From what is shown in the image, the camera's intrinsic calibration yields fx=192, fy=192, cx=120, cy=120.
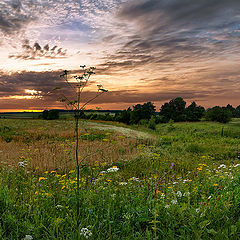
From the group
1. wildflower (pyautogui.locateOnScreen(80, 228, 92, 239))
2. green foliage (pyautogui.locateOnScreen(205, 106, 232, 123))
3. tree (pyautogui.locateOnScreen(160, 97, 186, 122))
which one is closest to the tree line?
tree (pyautogui.locateOnScreen(160, 97, 186, 122))

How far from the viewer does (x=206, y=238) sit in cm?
243

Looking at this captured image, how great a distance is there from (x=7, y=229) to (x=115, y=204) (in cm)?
160

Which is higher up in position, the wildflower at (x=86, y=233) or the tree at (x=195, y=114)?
the tree at (x=195, y=114)

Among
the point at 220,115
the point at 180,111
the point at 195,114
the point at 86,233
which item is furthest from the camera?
the point at 180,111

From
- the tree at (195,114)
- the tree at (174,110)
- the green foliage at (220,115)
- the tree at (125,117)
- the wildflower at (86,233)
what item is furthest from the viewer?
the tree at (125,117)

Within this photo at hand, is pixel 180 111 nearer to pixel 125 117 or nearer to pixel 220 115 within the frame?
pixel 220 115

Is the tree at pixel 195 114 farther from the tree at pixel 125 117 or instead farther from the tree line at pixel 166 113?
the tree at pixel 125 117

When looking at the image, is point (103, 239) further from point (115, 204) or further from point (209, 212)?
point (209, 212)

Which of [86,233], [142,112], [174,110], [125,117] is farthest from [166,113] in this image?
[86,233]

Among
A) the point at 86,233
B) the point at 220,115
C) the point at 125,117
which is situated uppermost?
the point at 220,115

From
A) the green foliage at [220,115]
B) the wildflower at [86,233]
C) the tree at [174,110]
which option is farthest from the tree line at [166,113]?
the wildflower at [86,233]

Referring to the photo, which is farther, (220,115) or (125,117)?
(125,117)

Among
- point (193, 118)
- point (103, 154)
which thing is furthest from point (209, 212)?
point (193, 118)

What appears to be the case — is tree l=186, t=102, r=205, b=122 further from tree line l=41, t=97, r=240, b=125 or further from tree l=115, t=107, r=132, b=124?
tree l=115, t=107, r=132, b=124
